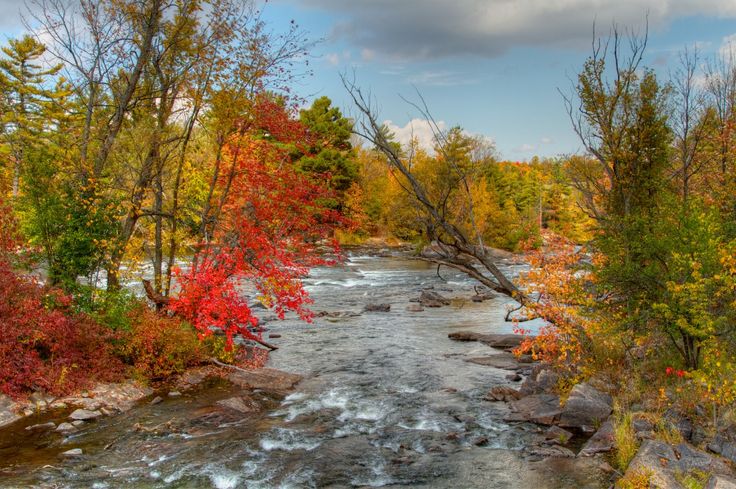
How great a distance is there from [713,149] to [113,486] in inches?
1072

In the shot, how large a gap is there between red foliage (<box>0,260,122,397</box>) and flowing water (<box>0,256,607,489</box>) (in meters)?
1.58

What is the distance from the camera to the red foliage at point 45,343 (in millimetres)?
11836

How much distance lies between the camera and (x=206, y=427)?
37.6 ft

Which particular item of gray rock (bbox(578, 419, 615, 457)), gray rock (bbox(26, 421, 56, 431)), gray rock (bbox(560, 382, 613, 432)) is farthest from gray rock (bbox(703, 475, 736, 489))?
gray rock (bbox(26, 421, 56, 431))

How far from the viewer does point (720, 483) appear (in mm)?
7406

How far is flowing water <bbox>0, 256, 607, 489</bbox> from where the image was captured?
923 cm

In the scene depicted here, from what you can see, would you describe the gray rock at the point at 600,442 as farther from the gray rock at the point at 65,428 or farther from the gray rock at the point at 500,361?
the gray rock at the point at 65,428

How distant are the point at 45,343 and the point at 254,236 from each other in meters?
5.95

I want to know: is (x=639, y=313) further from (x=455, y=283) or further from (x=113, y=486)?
(x=455, y=283)

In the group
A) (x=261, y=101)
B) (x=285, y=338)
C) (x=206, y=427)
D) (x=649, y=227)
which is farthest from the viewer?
(x=285, y=338)

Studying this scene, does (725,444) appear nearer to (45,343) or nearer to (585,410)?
(585,410)

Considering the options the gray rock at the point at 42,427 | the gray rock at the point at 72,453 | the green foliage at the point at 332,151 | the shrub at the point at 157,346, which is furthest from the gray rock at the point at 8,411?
the green foliage at the point at 332,151

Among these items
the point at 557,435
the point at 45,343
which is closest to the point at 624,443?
the point at 557,435

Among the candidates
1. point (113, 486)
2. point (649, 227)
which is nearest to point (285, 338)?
point (113, 486)
